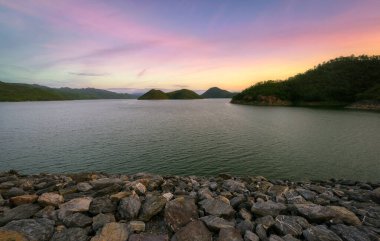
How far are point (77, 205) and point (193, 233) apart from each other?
6.74 metres

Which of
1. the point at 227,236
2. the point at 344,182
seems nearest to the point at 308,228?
the point at 227,236

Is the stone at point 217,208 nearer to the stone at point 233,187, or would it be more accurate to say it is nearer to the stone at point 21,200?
Answer: the stone at point 233,187

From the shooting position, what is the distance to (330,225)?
11492mm

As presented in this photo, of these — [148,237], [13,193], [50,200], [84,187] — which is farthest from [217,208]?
[13,193]

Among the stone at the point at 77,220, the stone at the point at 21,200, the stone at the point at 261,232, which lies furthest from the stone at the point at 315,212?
the stone at the point at 21,200

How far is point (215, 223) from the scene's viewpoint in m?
11.2

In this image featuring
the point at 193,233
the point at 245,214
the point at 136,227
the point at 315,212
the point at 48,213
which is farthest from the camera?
the point at 245,214

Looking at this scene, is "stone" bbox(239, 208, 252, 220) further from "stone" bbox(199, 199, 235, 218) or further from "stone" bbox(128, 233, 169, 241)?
"stone" bbox(128, 233, 169, 241)

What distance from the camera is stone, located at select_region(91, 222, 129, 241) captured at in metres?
9.92

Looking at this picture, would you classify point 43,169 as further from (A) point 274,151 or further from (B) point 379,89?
(B) point 379,89

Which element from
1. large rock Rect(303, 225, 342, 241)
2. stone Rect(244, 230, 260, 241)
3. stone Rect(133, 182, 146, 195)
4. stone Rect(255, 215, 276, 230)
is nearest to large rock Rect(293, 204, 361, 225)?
large rock Rect(303, 225, 342, 241)

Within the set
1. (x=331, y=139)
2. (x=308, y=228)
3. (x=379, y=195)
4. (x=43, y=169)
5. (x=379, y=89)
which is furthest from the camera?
(x=379, y=89)

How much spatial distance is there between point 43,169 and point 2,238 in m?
24.6

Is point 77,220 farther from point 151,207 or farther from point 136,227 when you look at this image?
point 151,207
